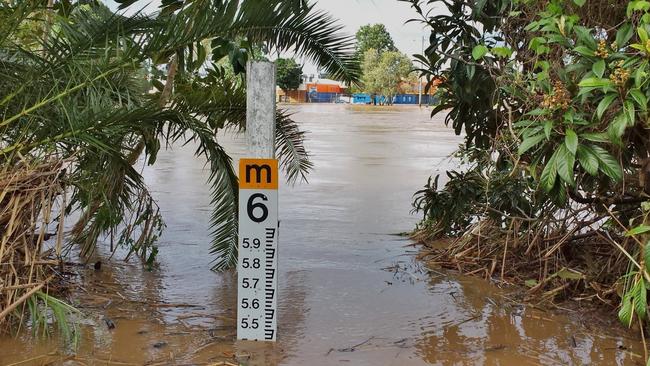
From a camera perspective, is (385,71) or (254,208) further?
(385,71)

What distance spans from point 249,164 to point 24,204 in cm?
143

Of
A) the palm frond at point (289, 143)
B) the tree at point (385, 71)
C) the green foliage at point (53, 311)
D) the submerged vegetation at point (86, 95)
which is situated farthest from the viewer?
the tree at point (385, 71)

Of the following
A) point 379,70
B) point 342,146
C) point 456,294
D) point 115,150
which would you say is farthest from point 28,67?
point 379,70

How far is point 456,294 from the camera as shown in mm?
5855

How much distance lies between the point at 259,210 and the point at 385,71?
204ft

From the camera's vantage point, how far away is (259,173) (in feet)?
14.5

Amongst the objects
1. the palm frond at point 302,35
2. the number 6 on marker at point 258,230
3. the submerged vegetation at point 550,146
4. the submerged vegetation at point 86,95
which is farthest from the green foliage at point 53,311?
the submerged vegetation at point 550,146

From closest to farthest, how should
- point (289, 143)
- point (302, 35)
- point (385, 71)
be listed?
point (302, 35) < point (289, 143) < point (385, 71)

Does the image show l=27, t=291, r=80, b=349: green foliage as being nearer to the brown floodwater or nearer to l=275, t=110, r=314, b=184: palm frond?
the brown floodwater

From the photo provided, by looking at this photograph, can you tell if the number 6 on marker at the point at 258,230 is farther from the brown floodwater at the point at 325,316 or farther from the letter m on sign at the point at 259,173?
the brown floodwater at the point at 325,316

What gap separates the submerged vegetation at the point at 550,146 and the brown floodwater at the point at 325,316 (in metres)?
0.43

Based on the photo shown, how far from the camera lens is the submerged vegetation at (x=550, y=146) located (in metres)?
4.09

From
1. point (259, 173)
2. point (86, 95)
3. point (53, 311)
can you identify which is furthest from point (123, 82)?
point (53, 311)

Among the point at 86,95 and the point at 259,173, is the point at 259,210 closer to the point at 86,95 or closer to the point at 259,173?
the point at 259,173
